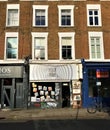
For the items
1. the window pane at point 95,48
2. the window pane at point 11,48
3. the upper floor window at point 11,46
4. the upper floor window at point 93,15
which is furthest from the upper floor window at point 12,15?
the window pane at point 95,48

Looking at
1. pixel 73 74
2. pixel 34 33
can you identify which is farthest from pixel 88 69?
pixel 34 33

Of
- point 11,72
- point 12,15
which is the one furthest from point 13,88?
point 12,15

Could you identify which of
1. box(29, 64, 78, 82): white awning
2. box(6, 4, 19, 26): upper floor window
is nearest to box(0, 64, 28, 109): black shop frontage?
box(29, 64, 78, 82): white awning

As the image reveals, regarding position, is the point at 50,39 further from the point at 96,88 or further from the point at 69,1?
the point at 96,88

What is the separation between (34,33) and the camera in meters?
24.0

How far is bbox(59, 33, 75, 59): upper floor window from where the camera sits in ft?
78.2

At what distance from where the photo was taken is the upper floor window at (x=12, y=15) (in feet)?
80.3

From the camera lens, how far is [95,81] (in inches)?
931

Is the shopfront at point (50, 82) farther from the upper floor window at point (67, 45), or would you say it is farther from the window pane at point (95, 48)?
the window pane at point (95, 48)

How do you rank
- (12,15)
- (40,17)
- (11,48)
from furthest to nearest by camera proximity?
1. (12,15)
2. (40,17)
3. (11,48)

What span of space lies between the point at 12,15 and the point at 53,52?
5.36 metres

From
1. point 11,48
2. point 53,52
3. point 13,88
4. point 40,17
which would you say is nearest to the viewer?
point 13,88

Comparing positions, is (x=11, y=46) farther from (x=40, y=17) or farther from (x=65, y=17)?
(x=65, y=17)

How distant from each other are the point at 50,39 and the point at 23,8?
3.99 m
